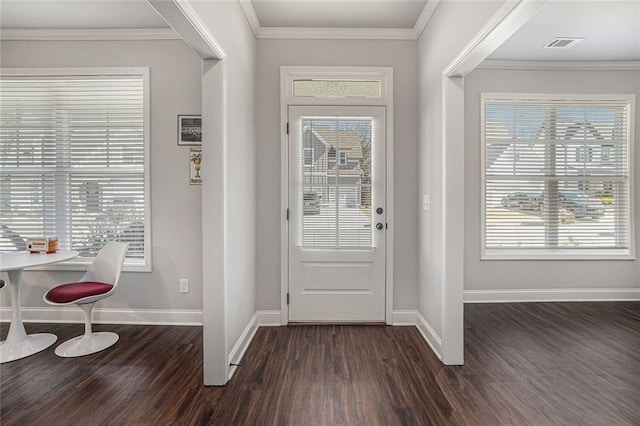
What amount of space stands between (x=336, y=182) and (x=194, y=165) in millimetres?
1417

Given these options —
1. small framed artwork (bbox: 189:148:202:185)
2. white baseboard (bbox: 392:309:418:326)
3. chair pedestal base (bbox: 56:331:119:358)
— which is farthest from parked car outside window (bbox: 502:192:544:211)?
chair pedestal base (bbox: 56:331:119:358)

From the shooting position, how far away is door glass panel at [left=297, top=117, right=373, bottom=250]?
318 cm

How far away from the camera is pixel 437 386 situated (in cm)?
213

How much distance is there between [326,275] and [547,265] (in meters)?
2.75

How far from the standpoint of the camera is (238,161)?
2.56m

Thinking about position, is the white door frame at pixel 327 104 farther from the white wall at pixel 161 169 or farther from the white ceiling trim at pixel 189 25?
the white ceiling trim at pixel 189 25

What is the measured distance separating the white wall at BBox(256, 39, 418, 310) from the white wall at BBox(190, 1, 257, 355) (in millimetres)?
119

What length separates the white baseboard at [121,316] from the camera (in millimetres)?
3199

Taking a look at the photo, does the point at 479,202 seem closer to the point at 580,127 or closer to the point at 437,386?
the point at 580,127

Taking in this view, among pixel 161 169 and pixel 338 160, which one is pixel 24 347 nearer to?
pixel 161 169

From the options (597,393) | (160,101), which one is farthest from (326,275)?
(160,101)

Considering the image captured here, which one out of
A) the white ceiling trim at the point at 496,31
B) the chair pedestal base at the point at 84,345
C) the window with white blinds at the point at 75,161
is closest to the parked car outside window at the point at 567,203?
the white ceiling trim at the point at 496,31

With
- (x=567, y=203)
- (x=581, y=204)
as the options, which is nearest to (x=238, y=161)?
(x=567, y=203)

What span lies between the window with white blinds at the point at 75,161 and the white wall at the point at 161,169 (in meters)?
0.12
